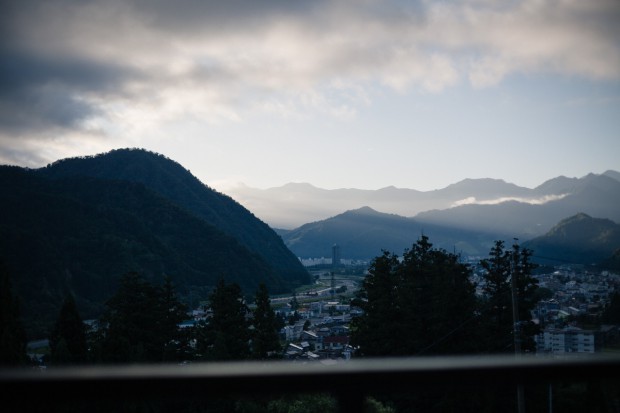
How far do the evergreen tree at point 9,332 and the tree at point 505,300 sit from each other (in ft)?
38.7

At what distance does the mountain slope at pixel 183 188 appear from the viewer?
10981cm

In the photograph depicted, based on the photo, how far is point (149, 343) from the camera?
17312 millimetres

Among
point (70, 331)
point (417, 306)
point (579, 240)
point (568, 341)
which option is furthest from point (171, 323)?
point (579, 240)

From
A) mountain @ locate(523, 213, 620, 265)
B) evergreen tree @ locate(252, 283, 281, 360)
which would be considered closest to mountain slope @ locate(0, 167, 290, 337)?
evergreen tree @ locate(252, 283, 281, 360)

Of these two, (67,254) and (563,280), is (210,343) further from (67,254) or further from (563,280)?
(67,254)

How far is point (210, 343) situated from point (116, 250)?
47322 millimetres

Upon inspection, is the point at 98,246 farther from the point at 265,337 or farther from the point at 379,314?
the point at 379,314

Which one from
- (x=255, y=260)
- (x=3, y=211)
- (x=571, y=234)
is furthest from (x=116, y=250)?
(x=571, y=234)

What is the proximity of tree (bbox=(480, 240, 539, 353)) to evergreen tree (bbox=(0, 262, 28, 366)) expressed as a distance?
11788 mm

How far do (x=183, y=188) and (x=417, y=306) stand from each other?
101287 mm

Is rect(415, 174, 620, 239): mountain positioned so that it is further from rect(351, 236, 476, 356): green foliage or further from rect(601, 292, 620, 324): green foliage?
rect(351, 236, 476, 356): green foliage

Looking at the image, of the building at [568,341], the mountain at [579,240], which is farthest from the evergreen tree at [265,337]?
the mountain at [579,240]

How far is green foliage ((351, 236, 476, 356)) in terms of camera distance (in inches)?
591

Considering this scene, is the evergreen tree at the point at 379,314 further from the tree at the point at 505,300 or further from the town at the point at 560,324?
the tree at the point at 505,300
